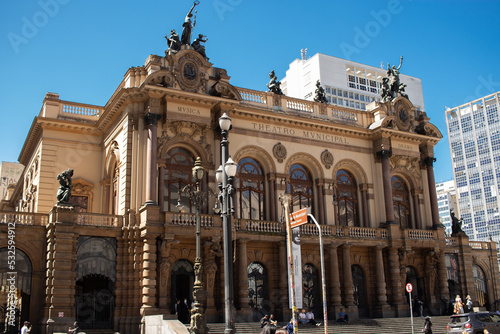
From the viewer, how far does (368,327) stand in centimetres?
3028

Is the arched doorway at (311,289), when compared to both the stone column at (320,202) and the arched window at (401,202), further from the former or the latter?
the arched window at (401,202)

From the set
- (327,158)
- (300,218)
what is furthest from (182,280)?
(327,158)

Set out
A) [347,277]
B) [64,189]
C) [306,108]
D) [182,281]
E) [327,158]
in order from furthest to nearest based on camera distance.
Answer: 1. [306,108]
2. [327,158]
3. [347,277]
4. [182,281]
5. [64,189]

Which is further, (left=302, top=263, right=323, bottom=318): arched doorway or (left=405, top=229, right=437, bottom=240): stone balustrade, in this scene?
(left=405, top=229, right=437, bottom=240): stone balustrade

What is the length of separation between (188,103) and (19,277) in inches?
501

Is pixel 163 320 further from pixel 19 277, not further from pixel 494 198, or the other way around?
pixel 494 198

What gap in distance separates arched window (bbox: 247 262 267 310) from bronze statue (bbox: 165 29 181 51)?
13.4m

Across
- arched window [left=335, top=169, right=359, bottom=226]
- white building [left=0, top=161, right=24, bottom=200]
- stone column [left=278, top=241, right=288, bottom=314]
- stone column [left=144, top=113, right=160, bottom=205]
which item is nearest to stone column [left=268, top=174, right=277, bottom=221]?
stone column [left=278, top=241, right=288, bottom=314]

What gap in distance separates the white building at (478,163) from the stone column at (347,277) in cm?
8015

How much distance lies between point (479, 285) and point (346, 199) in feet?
44.4

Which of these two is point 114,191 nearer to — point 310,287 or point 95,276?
point 95,276

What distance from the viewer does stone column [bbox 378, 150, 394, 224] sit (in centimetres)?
3675

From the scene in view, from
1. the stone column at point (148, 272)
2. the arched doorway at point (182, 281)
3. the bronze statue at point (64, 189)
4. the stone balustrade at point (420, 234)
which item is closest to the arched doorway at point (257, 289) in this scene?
the arched doorway at point (182, 281)

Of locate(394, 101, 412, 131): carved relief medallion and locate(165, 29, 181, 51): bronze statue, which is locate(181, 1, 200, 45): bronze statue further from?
locate(394, 101, 412, 131): carved relief medallion
